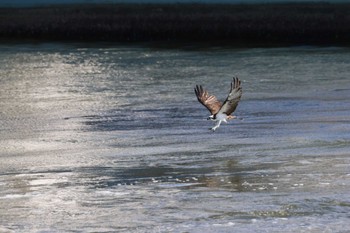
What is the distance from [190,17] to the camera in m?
36.8

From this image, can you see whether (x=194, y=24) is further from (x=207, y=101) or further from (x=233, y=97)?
(x=233, y=97)

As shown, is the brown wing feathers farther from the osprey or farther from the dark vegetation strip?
the dark vegetation strip

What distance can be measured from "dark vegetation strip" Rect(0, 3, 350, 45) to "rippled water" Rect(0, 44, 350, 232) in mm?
7847

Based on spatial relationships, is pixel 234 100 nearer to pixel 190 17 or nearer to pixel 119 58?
pixel 119 58

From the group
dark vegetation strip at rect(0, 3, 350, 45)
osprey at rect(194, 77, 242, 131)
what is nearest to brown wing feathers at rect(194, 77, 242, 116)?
osprey at rect(194, 77, 242, 131)

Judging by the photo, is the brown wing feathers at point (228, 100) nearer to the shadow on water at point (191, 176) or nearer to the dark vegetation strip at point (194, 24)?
the shadow on water at point (191, 176)

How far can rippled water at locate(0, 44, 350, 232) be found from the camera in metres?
10.1

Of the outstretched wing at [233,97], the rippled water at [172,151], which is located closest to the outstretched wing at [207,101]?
the outstretched wing at [233,97]

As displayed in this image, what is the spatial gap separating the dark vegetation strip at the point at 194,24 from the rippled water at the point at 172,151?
7.85 metres

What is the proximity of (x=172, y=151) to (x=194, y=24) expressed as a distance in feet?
71.3

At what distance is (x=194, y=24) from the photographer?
3509cm

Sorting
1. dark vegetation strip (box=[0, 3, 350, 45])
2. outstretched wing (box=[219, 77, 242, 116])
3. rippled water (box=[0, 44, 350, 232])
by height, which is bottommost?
rippled water (box=[0, 44, 350, 232])

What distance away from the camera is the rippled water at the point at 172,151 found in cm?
1015

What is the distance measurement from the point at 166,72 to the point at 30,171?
11.7m
